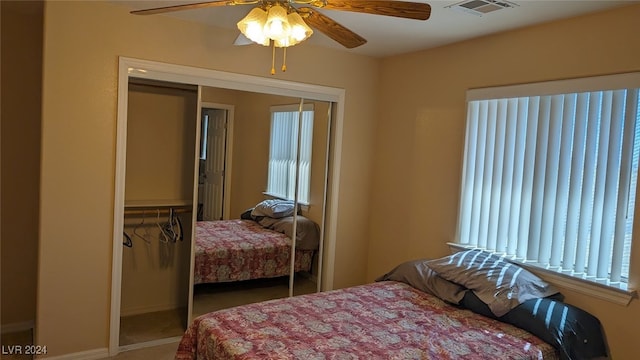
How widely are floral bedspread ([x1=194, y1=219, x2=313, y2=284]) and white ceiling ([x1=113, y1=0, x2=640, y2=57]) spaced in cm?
152

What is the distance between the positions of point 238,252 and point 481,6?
8.01ft

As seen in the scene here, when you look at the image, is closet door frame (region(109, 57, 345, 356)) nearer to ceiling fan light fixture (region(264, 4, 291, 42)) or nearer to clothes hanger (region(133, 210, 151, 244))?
clothes hanger (region(133, 210, 151, 244))

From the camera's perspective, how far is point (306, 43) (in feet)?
12.1

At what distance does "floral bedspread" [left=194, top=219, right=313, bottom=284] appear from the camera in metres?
3.47

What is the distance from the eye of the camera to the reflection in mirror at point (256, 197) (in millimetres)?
3432

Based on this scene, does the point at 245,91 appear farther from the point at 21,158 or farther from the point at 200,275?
the point at 21,158

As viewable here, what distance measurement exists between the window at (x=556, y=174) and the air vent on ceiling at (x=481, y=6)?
580 millimetres

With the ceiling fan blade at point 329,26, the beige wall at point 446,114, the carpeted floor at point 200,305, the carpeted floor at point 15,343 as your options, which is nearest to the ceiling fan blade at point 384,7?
the ceiling fan blade at point 329,26

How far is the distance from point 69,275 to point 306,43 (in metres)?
2.41

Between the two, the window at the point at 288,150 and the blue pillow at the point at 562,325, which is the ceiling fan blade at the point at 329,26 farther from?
the blue pillow at the point at 562,325

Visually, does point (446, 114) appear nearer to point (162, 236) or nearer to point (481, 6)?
point (481, 6)

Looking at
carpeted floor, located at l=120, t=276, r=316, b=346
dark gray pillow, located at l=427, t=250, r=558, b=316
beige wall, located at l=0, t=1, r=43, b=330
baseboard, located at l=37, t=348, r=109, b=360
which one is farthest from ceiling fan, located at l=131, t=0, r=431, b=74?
baseboard, located at l=37, t=348, r=109, b=360

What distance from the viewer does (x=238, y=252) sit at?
3.61 m

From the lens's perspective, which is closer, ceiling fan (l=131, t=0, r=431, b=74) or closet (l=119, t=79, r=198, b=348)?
ceiling fan (l=131, t=0, r=431, b=74)
